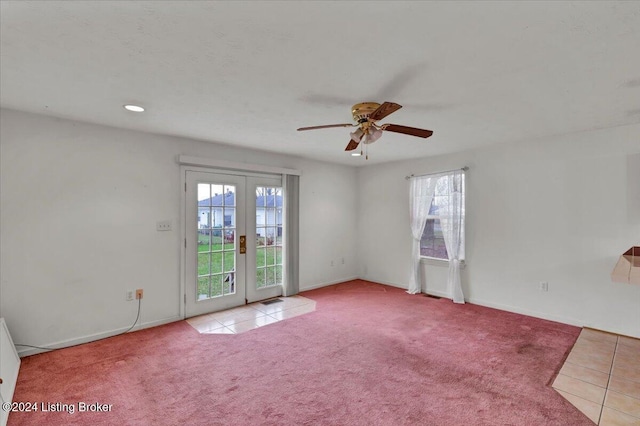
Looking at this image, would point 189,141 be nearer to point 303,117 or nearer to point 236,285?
point 303,117

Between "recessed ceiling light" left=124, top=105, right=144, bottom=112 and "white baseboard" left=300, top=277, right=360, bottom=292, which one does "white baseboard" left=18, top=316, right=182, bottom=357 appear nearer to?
"white baseboard" left=300, top=277, right=360, bottom=292

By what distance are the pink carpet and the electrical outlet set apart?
1212 mm

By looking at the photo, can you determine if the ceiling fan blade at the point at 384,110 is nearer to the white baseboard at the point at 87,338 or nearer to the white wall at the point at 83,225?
the white wall at the point at 83,225

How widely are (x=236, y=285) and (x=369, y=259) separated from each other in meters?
2.78

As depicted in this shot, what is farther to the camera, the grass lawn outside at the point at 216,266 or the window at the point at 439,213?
the window at the point at 439,213

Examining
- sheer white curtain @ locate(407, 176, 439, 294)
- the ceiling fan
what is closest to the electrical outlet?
the ceiling fan

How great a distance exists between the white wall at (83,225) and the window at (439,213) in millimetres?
3404

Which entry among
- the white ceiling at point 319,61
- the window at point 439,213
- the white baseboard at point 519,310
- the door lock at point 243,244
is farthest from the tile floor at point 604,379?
the door lock at point 243,244

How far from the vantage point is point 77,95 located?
8.62 ft

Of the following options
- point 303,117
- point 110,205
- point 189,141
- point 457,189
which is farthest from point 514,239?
point 110,205

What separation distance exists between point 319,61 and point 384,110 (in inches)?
23.4

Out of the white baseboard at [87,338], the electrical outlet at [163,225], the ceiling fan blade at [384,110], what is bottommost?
the white baseboard at [87,338]

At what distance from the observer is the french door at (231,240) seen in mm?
4184

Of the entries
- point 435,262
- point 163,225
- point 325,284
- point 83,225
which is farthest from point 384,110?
point 325,284
